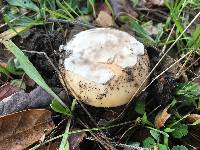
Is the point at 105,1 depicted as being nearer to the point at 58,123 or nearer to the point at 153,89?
the point at 153,89

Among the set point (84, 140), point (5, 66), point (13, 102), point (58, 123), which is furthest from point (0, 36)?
point (84, 140)

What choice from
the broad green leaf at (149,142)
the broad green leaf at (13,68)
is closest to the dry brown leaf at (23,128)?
the broad green leaf at (13,68)

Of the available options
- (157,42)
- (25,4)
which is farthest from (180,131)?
(25,4)

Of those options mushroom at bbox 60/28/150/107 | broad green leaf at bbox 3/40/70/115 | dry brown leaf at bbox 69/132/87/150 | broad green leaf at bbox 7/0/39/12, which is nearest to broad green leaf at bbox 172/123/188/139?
mushroom at bbox 60/28/150/107

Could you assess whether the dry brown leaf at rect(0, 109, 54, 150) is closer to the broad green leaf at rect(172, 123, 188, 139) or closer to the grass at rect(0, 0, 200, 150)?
the grass at rect(0, 0, 200, 150)

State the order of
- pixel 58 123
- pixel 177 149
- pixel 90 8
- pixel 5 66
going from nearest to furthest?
pixel 177 149, pixel 58 123, pixel 5 66, pixel 90 8

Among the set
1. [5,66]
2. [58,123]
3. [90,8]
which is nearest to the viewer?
[58,123]
